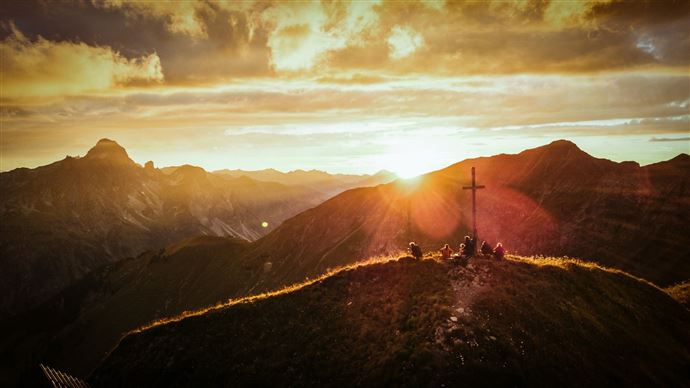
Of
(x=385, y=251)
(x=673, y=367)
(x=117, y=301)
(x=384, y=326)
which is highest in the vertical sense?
(x=384, y=326)

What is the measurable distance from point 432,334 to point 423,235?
10703cm

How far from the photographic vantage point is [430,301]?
22.9 metres

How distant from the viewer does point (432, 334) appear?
67.2 ft

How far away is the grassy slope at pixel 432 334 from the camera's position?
19.4 m

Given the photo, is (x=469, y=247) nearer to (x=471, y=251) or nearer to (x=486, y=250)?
(x=471, y=251)

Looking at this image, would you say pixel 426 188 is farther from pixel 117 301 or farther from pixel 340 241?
pixel 117 301

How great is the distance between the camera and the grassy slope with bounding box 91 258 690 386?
1938cm

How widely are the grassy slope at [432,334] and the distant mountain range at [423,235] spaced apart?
7761 centimetres

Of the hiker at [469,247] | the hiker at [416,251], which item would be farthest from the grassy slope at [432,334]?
the hiker at [469,247]

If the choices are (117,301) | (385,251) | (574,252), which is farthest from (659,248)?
(117,301)

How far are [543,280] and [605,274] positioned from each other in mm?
6016

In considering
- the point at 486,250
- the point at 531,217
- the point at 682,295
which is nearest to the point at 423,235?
the point at 531,217

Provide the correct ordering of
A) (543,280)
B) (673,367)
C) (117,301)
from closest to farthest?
(673,367) → (543,280) → (117,301)

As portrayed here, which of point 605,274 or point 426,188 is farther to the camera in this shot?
point 426,188
